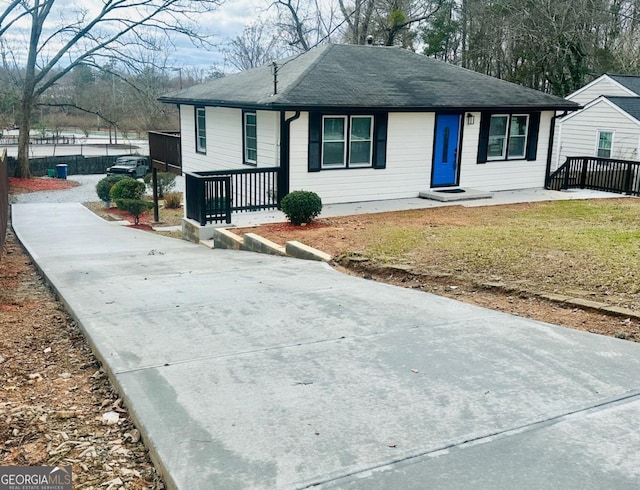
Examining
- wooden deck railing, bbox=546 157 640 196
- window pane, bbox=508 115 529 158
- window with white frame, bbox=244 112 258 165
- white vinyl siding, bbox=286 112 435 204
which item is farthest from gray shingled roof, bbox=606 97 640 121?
window with white frame, bbox=244 112 258 165

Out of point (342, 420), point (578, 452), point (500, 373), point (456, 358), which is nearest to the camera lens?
point (578, 452)

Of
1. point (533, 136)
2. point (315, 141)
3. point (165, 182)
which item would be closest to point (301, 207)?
point (315, 141)

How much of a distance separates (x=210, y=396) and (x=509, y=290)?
407 centimetres

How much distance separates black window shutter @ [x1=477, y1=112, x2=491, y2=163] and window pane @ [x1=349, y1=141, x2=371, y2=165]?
341 cm

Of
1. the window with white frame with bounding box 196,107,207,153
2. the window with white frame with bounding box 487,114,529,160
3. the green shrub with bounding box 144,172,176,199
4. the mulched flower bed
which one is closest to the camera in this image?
the window with white frame with bounding box 487,114,529,160

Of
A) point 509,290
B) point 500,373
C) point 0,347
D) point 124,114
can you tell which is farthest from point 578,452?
point 124,114

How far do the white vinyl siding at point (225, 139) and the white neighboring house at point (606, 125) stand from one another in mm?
12110

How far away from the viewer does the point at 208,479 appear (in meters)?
3.02

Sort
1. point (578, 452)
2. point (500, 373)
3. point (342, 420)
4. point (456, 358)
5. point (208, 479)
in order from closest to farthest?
point (208, 479)
point (578, 452)
point (342, 420)
point (500, 373)
point (456, 358)

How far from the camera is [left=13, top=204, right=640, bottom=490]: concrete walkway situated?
3188 millimetres

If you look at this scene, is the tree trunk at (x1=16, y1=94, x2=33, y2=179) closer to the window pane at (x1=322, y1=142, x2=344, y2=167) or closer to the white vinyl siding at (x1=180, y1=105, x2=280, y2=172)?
the white vinyl siding at (x1=180, y1=105, x2=280, y2=172)

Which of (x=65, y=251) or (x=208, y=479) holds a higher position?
(x=208, y=479)

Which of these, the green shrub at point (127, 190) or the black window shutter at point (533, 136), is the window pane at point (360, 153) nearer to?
the black window shutter at point (533, 136)

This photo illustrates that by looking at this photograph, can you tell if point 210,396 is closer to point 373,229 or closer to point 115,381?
point 115,381
